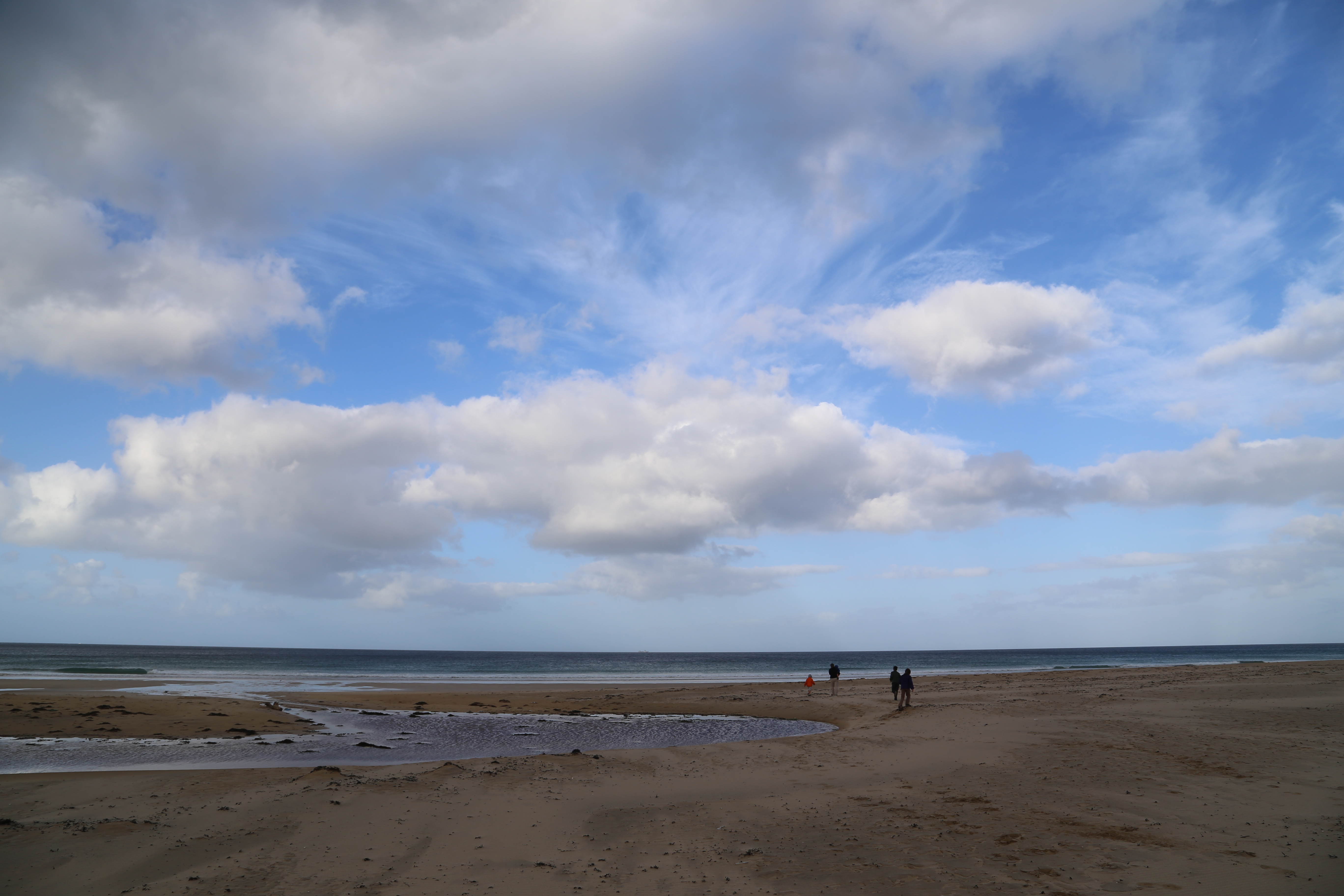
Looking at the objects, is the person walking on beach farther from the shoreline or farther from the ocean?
the ocean

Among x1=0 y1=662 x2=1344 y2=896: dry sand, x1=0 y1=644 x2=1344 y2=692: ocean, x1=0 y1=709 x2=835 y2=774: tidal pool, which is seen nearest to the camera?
x1=0 y1=662 x2=1344 y2=896: dry sand

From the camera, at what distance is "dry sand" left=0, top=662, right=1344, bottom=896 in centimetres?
875

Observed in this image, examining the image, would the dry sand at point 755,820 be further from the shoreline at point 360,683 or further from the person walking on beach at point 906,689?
the shoreline at point 360,683

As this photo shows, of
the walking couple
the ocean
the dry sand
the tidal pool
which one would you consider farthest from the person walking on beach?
the ocean

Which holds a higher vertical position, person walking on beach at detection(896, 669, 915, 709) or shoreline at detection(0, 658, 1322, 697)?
person walking on beach at detection(896, 669, 915, 709)

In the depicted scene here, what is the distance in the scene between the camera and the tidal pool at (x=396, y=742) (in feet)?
59.3

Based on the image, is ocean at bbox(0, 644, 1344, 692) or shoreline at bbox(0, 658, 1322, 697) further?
ocean at bbox(0, 644, 1344, 692)

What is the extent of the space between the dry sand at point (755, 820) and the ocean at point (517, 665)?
37.1 meters

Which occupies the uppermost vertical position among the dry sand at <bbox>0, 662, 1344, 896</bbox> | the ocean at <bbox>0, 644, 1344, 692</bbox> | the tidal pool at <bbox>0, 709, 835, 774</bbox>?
the dry sand at <bbox>0, 662, 1344, 896</bbox>

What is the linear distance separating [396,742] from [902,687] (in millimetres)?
20449

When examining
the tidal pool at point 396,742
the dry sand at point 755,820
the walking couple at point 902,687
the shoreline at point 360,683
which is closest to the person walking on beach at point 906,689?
the walking couple at point 902,687

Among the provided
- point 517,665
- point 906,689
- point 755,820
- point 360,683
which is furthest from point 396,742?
point 517,665

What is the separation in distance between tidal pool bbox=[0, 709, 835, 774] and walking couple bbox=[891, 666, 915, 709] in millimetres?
4689

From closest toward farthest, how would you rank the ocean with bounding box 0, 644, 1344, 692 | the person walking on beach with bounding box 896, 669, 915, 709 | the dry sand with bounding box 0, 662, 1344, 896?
the dry sand with bounding box 0, 662, 1344, 896, the person walking on beach with bounding box 896, 669, 915, 709, the ocean with bounding box 0, 644, 1344, 692
